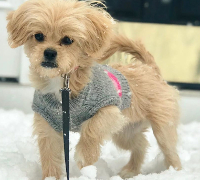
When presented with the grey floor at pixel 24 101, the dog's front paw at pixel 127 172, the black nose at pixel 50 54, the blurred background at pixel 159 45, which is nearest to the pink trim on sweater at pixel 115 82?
the black nose at pixel 50 54

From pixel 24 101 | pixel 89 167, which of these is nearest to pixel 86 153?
pixel 89 167

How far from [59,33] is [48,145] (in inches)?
29.5

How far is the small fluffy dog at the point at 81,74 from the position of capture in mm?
2080

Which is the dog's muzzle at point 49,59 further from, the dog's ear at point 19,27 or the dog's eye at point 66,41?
the dog's ear at point 19,27

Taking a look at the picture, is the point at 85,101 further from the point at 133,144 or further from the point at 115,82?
the point at 133,144

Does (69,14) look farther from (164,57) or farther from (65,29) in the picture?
(164,57)

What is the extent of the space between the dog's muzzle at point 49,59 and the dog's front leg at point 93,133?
0.42 metres

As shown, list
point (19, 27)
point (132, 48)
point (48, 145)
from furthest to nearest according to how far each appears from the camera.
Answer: point (132, 48) → point (48, 145) → point (19, 27)

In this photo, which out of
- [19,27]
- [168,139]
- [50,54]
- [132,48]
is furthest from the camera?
[132,48]

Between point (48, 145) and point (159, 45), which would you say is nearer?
point (48, 145)

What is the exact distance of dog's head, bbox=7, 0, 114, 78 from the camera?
2061 mm

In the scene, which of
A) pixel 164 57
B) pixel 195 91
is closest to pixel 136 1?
pixel 164 57

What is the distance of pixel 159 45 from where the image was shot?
4523 millimetres

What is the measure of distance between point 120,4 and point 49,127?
235 centimetres
